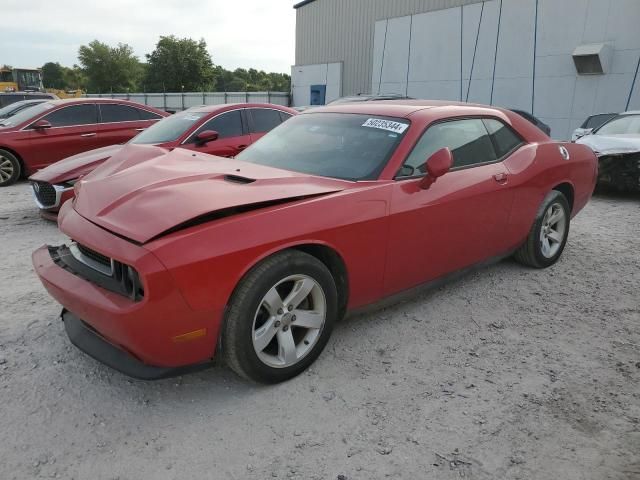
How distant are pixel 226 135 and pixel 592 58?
41.6 ft

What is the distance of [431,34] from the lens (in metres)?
19.7

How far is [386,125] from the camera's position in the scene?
333 cm

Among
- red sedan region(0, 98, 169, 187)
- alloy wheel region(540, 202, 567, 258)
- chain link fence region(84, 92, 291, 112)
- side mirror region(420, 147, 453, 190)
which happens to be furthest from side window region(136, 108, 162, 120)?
chain link fence region(84, 92, 291, 112)

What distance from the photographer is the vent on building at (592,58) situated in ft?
46.9

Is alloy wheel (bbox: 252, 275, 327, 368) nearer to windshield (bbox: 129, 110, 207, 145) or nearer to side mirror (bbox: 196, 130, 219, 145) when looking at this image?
side mirror (bbox: 196, 130, 219, 145)

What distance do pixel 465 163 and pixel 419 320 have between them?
1.17 m

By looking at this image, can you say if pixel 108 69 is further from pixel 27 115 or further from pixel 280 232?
pixel 280 232

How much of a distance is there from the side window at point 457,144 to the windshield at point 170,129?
12.8 ft

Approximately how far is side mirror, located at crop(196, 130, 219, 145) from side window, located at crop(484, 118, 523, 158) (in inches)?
135

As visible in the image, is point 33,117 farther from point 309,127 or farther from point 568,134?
point 568,134

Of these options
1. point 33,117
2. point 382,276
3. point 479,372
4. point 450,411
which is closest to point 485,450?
point 450,411

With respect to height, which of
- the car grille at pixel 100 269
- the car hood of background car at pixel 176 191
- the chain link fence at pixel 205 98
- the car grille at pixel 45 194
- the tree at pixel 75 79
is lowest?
the car grille at pixel 45 194

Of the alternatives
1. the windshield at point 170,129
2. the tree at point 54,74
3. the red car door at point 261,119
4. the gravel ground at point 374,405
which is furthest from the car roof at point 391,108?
the tree at point 54,74

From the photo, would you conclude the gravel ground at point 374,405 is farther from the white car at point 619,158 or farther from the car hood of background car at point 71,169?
the white car at point 619,158
